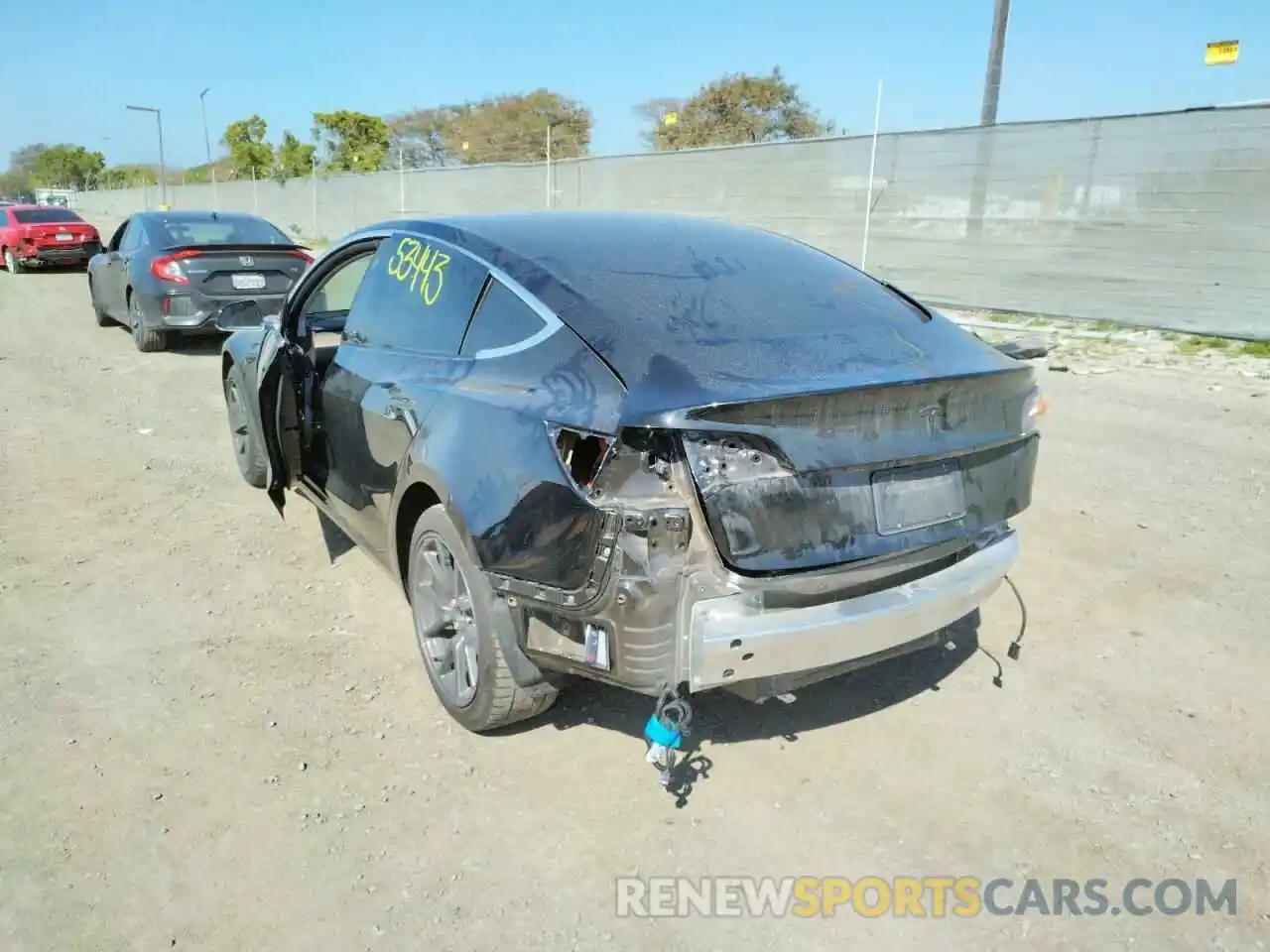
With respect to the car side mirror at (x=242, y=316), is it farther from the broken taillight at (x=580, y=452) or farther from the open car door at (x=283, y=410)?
the broken taillight at (x=580, y=452)

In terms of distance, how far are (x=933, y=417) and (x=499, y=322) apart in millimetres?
1338

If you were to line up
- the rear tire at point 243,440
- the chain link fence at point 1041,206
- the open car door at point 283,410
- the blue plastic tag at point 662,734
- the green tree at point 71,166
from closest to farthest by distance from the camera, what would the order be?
the blue plastic tag at point 662,734 → the open car door at point 283,410 → the rear tire at point 243,440 → the chain link fence at point 1041,206 → the green tree at point 71,166

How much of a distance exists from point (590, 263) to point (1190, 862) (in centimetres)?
243

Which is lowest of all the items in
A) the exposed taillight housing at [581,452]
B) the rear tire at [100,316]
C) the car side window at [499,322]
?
the rear tire at [100,316]

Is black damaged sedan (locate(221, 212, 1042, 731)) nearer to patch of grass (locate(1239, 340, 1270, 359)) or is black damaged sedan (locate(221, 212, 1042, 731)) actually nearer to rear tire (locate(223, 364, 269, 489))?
rear tire (locate(223, 364, 269, 489))

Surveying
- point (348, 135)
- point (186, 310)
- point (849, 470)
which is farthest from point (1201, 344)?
point (348, 135)

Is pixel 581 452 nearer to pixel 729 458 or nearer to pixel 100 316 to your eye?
pixel 729 458

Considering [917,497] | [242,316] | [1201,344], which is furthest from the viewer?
[1201,344]

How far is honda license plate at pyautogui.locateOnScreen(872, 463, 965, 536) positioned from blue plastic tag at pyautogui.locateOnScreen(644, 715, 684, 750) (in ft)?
2.52

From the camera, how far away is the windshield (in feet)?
32.1

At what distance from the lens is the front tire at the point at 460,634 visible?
107 inches

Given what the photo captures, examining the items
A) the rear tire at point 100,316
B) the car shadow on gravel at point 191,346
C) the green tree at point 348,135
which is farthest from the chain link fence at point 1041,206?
the green tree at point 348,135

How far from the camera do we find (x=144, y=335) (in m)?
9.66

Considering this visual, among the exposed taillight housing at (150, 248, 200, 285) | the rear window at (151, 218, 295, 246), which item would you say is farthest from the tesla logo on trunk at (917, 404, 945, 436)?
the rear window at (151, 218, 295, 246)
